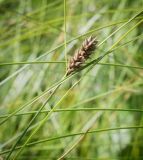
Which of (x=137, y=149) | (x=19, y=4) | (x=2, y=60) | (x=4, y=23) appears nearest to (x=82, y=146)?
(x=137, y=149)

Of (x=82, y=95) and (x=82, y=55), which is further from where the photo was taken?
(x=82, y=95)

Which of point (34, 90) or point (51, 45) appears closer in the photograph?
point (34, 90)

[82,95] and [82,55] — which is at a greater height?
[82,55]

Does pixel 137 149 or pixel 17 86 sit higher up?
pixel 17 86

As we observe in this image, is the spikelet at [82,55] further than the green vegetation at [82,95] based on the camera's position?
No

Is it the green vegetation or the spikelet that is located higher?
the spikelet

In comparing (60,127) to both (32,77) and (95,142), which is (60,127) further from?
(32,77)

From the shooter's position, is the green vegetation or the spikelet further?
the green vegetation

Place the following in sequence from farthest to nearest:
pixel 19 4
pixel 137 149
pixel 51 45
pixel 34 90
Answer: pixel 19 4 → pixel 51 45 → pixel 34 90 → pixel 137 149

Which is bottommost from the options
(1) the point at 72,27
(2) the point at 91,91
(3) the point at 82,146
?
(3) the point at 82,146

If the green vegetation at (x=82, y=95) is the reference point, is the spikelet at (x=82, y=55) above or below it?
above

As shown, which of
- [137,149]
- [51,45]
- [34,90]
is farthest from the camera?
[51,45]
